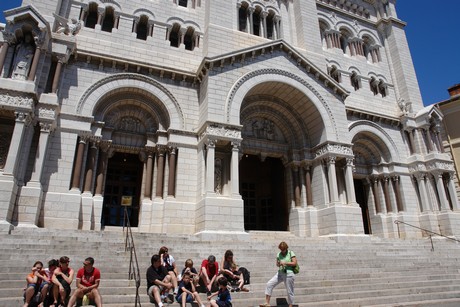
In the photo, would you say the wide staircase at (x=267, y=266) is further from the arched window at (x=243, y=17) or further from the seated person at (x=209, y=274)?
the arched window at (x=243, y=17)

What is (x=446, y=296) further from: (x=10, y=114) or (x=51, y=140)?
(x=10, y=114)

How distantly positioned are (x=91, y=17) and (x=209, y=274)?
18441mm

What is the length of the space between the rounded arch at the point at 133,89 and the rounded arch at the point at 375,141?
1360 centimetres

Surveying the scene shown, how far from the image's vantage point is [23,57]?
15.7 m

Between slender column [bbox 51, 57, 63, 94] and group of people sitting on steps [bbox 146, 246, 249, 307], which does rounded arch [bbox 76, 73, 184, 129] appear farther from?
group of people sitting on steps [bbox 146, 246, 249, 307]

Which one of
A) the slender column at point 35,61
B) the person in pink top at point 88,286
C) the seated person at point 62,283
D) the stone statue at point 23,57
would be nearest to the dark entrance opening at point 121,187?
the slender column at point 35,61

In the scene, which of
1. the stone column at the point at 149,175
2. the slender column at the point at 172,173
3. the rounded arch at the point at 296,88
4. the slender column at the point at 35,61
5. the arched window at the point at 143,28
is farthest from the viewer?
the arched window at the point at 143,28

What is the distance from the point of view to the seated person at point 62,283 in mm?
7535

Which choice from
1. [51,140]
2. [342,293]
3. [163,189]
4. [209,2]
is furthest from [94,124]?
[342,293]

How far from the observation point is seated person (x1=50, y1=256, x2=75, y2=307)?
754 cm

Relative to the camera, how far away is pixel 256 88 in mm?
19906

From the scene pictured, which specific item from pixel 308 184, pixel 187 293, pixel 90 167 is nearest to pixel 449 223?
pixel 308 184

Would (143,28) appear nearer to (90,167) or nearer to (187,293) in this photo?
(90,167)

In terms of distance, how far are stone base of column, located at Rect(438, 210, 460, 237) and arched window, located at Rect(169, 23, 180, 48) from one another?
22.0m
